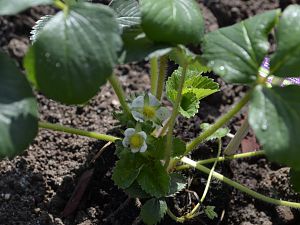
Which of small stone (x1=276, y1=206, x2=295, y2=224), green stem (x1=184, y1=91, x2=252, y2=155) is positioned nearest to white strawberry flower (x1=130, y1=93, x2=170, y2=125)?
green stem (x1=184, y1=91, x2=252, y2=155)

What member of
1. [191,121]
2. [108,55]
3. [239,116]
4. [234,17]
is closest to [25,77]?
[108,55]

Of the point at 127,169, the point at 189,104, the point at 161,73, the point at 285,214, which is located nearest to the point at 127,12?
the point at 161,73

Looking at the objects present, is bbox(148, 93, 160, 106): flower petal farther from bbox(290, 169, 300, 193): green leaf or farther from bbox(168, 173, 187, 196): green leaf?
bbox(290, 169, 300, 193): green leaf

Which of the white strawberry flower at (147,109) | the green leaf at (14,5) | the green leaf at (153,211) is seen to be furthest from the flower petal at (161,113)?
the green leaf at (14,5)

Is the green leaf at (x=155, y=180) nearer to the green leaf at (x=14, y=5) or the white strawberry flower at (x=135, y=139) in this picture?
the white strawberry flower at (x=135, y=139)

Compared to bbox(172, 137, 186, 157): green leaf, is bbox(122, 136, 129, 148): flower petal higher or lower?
higher

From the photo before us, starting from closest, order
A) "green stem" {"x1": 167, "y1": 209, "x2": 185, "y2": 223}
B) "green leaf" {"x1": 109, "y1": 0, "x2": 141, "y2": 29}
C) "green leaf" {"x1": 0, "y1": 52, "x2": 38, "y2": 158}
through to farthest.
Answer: "green leaf" {"x1": 0, "y1": 52, "x2": 38, "y2": 158} → "green leaf" {"x1": 109, "y1": 0, "x2": 141, "y2": 29} → "green stem" {"x1": 167, "y1": 209, "x2": 185, "y2": 223}

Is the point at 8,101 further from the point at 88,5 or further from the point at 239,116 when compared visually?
the point at 239,116
